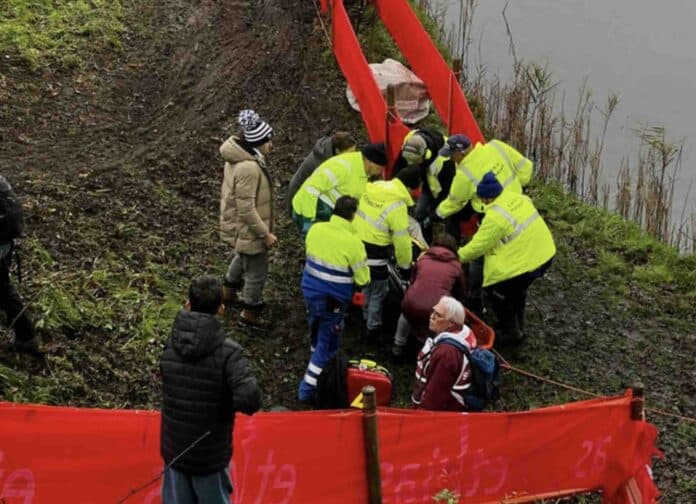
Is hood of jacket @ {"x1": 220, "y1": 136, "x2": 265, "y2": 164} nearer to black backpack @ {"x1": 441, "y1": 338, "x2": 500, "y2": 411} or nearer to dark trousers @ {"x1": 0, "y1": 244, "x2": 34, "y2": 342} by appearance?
dark trousers @ {"x1": 0, "y1": 244, "x2": 34, "y2": 342}

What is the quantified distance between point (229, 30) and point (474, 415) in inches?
352

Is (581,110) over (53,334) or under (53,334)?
over

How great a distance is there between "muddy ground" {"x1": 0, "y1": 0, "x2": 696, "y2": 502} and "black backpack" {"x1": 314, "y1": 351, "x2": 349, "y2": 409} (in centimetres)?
65

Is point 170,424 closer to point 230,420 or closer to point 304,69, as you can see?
point 230,420

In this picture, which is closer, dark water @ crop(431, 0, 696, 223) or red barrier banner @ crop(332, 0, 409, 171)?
red barrier banner @ crop(332, 0, 409, 171)

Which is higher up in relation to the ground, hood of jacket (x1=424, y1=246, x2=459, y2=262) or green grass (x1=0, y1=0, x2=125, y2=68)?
green grass (x1=0, y1=0, x2=125, y2=68)

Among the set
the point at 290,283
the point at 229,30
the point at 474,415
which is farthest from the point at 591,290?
the point at 229,30

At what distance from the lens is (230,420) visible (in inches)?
160

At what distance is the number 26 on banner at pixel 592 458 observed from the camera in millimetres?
5114

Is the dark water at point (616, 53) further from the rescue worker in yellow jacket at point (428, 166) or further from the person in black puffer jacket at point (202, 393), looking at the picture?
the person in black puffer jacket at point (202, 393)

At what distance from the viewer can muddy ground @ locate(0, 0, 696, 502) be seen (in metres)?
6.45

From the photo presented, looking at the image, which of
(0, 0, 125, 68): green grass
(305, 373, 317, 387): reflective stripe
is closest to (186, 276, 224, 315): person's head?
(305, 373, 317, 387): reflective stripe

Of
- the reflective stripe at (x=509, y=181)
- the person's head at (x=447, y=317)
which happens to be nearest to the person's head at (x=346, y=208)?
the person's head at (x=447, y=317)

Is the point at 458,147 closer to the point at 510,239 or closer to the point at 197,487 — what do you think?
the point at 510,239
